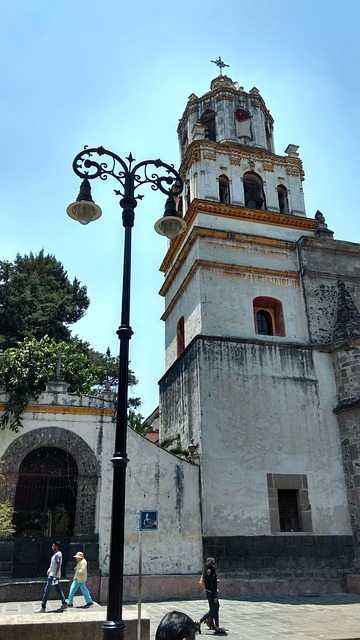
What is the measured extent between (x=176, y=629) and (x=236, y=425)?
41.0ft

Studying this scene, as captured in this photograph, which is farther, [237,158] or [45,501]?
[237,158]

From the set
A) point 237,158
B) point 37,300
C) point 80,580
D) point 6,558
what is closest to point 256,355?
point 80,580

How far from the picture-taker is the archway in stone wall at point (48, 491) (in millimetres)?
12578

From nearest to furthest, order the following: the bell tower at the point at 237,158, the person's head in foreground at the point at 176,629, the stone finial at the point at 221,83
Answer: the person's head in foreground at the point at 176,629 → the bell tower at the point at 237,158 → the stone finial at the point at 221,83

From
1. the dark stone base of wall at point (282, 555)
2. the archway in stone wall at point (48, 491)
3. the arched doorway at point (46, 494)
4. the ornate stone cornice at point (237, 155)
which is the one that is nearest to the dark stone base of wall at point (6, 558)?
the archway in stone wall at point (48, 491)

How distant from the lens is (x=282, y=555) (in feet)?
45.3

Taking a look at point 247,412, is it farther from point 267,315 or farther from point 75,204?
point 75,204

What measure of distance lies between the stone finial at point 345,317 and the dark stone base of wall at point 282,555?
6246mm

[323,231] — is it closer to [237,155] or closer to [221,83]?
[237,155]

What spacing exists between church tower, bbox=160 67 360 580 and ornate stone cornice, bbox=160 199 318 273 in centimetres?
4

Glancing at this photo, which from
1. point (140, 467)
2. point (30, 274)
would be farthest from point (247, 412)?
point (30, 274)

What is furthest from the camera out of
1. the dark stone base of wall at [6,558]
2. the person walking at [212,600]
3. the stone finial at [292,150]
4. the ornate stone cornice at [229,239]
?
the stone finial at [292,150]

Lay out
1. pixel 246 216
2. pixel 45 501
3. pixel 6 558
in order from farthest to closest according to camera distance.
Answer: pixel 246 216 → pixel 45 501 → pixel 6 558

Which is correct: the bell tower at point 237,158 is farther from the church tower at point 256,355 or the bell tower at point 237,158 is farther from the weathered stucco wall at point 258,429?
the weathered stucco wall at point 258,429
